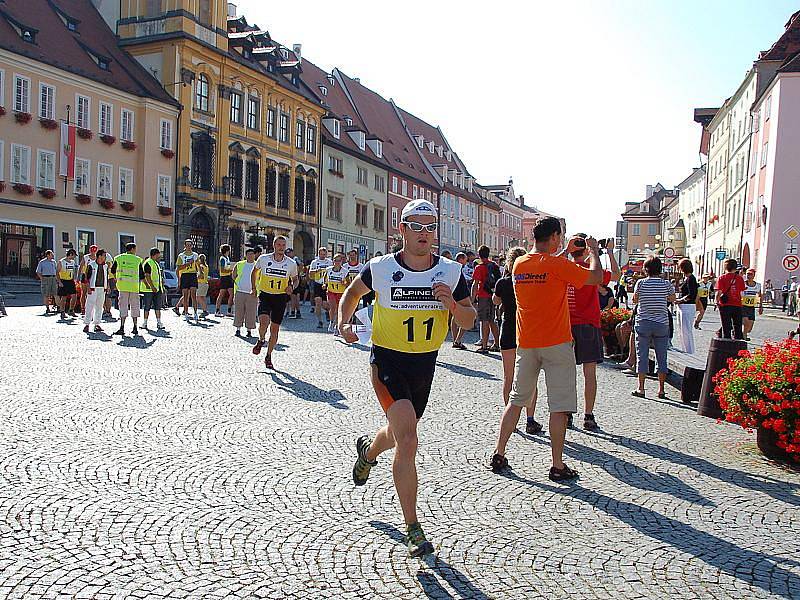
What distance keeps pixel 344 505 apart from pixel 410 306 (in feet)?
4.58

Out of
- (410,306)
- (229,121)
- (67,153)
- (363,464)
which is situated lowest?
(363,464)

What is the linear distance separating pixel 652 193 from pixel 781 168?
93467 mm

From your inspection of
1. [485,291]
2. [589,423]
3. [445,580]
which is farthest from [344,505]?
A: [485,291]

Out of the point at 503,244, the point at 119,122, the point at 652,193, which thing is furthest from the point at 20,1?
the point at 652,193

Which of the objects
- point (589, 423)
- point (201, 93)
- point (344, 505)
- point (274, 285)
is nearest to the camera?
point (344, 505)

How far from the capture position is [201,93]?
46000 millimetres

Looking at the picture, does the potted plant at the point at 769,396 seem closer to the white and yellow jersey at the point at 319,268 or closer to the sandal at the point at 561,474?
the sandal at the point at 561,474

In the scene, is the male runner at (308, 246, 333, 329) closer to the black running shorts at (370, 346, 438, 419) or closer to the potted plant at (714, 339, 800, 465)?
the potted plant at (714, 339, 800, 465)

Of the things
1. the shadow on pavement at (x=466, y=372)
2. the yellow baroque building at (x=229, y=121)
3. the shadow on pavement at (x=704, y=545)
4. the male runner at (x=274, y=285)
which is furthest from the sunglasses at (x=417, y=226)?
the yellow baroque building at (x=229, y=121)

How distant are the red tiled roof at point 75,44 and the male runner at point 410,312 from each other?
3614 centimetres

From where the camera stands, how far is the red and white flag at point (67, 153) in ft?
123

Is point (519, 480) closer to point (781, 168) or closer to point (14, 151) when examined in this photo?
point (14, 151)

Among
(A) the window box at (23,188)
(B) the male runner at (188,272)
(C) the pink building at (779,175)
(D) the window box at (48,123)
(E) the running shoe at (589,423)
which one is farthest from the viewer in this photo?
(C) the pink building at (779,175)

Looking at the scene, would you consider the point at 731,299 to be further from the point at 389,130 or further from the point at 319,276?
the point at 389,130
